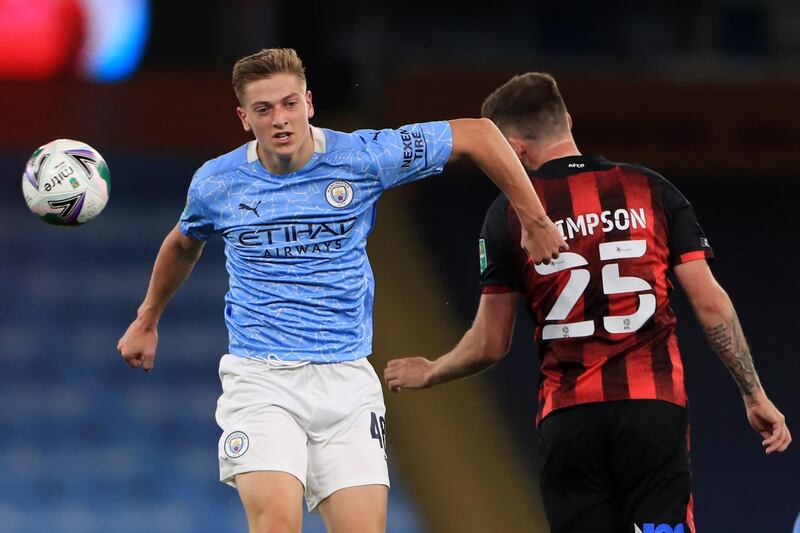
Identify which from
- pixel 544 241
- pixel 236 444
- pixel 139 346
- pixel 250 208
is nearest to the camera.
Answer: pixel 544 241

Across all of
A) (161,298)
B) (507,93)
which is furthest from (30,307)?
(507,93)

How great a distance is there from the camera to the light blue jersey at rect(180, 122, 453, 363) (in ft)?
15.9

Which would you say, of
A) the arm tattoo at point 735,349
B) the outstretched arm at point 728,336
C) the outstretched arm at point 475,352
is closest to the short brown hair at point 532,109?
the outstretched arm at point 475,352

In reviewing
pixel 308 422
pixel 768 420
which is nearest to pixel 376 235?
pixel 308 422

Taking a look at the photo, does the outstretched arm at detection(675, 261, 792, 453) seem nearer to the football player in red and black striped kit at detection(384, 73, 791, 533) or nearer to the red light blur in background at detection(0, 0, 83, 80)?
the football player in red and black striped kit at detection(384, 73, 791, 533)

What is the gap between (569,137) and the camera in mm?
5000

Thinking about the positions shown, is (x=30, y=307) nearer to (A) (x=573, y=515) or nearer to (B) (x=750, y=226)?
(B) (x=750, y=226)

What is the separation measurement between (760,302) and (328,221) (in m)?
8.29

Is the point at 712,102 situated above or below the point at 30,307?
above

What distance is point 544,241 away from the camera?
4543mm

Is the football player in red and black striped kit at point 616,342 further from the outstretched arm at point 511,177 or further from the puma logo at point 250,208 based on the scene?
the puma logo at point 250,208

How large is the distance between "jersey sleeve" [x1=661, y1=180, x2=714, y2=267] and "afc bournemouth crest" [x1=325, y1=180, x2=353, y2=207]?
1119 mm

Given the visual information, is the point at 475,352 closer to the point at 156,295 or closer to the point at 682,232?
the point at 682,232

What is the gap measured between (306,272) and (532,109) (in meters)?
1.03
